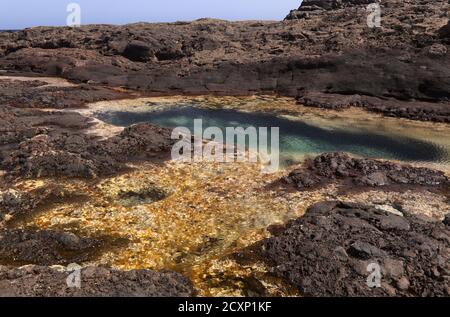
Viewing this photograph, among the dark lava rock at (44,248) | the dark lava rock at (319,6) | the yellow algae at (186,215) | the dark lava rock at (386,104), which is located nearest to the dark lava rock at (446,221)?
the yellow algae at (186,215)

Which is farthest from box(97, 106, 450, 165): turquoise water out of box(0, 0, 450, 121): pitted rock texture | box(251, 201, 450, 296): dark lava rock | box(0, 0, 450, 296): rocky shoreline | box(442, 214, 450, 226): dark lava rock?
box(251, 201, 450, 296): dark lava rock

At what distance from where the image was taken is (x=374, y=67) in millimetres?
51000

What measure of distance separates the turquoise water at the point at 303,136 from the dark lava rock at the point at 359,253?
11.3 meters

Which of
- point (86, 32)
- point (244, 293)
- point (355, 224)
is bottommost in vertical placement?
point (244, 293)

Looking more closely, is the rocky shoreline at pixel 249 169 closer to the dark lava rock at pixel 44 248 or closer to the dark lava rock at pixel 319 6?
the dark lava rock at pixel 44 248

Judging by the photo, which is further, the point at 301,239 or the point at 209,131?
the point at 209,131

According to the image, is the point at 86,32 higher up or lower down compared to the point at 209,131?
higher up

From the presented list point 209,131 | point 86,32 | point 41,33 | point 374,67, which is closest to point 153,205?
point 209,131

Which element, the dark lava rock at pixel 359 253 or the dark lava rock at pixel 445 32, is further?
the dark lava rock at pixel 445 32

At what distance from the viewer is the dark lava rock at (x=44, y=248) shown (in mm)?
18422

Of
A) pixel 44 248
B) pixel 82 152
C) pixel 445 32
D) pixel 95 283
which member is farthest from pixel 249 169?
pixel 445 32

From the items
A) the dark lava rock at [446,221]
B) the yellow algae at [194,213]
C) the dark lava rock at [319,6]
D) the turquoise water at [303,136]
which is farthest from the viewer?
the dark lava rock at [319,6]
